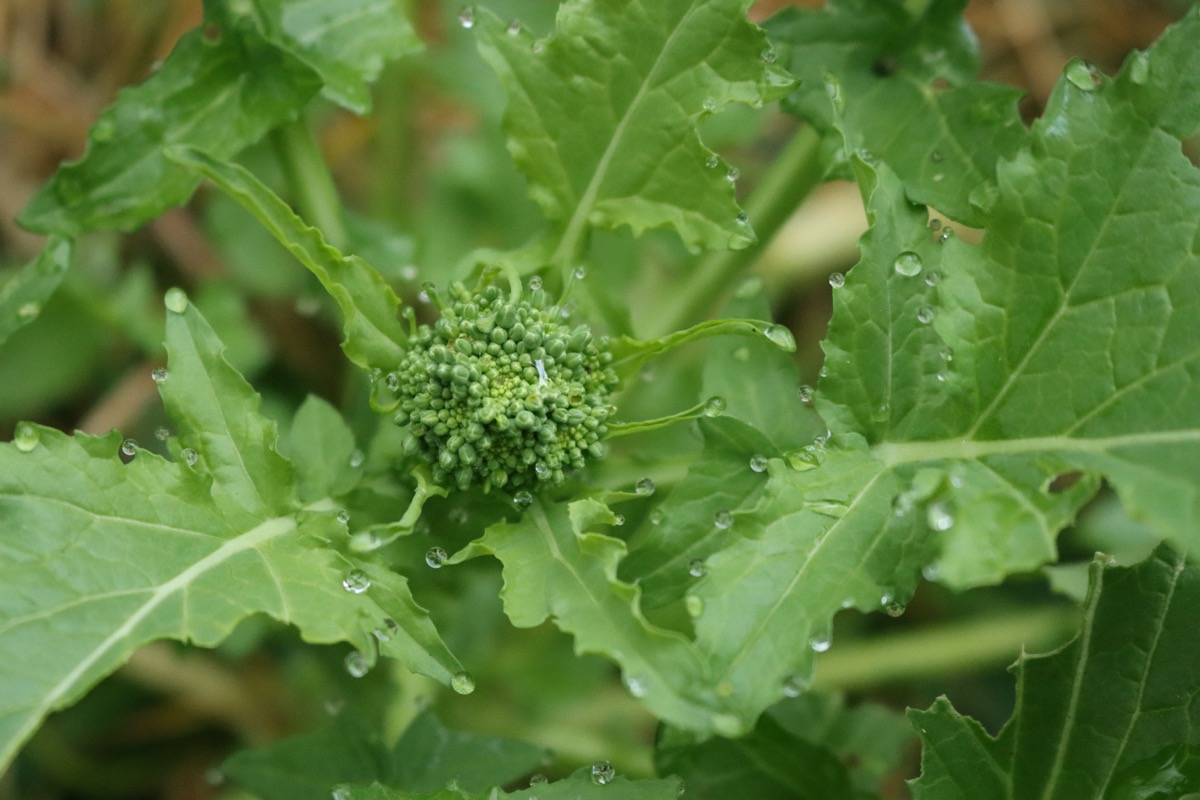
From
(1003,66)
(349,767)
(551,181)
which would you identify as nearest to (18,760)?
(349,767)

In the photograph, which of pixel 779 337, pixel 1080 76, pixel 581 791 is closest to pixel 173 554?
pixel 581 791

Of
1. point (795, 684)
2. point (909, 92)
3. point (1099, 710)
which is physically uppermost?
point (909, 92)

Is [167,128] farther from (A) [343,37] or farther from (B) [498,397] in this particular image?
(B) [498,397]

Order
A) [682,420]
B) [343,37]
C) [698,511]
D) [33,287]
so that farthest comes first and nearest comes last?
[343,37], [33,287], [682,420], [698,511]

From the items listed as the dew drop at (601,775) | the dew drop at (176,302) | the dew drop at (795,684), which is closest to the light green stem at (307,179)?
the dew drop at (176,302)

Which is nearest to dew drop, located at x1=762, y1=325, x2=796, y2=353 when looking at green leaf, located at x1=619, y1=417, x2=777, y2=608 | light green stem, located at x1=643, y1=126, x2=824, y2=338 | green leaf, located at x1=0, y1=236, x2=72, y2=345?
green leaf, located at x1=619, y1=417, x2=777, y2=608

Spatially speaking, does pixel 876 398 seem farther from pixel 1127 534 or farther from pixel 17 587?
pixel 1127 534

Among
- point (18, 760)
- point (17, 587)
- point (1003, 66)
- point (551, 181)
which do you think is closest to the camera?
point (17, 587)
